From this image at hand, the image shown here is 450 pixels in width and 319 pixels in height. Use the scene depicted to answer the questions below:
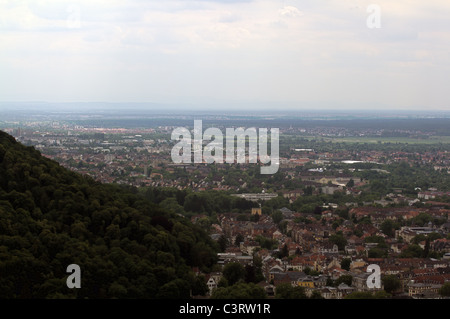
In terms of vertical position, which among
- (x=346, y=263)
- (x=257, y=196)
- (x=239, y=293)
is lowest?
(x=257, y=196)

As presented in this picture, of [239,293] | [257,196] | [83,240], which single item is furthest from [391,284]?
[257,196]

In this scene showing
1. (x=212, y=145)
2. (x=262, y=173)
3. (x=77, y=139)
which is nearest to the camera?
(x=262, y=173)

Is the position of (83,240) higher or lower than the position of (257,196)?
higher

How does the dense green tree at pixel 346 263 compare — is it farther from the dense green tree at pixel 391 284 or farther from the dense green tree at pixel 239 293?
the dense green tree at pixel 239 293

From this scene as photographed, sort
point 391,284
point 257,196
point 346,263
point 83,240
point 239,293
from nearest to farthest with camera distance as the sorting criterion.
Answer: point 239,293 < point 83,240 < point 391,284 < point 346,263 < point 257,196

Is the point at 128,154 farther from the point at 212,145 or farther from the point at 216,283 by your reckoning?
the point at 216,283

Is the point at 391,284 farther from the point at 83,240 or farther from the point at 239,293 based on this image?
the point at 83,240

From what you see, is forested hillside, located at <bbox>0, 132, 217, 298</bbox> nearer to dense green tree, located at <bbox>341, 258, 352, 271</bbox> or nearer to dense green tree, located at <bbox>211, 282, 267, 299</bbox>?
dense green tree, located at <bbox>211, 282, 267, 299</bbox>

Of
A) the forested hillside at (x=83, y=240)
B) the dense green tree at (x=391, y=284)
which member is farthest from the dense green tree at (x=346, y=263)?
the forested hillside at (x=83, y=240)
